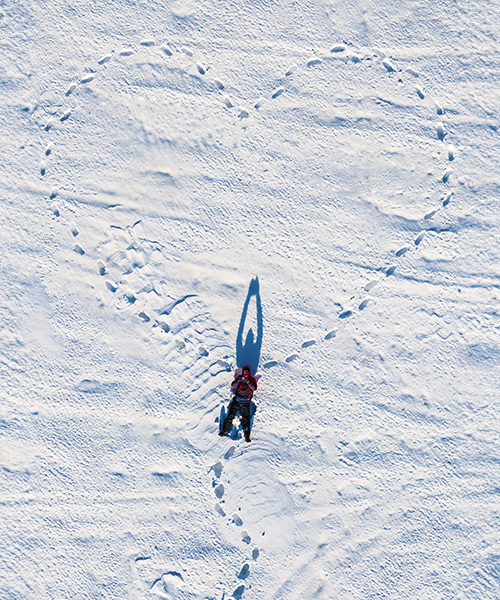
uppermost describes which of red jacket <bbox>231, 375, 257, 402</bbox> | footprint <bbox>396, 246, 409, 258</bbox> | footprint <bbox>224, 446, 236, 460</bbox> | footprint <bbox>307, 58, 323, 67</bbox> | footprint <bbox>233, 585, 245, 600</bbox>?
footprint <bbox>307, 58, 323, 67</bbox>

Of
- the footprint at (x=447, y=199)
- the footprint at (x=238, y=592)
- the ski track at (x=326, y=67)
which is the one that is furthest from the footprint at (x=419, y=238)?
the footprint at (x=238, y=592)

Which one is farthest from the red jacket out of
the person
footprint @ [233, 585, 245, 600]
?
footprint @ [233, 585, 245, 600]

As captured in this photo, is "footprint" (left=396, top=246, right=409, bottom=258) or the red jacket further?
"footprint" (left=396, top=246, right=409, bottom=258)

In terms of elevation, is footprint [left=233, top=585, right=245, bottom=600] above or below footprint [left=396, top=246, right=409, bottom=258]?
below

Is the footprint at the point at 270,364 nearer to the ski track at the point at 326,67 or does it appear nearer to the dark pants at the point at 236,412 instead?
the ski track at the point at 326,67

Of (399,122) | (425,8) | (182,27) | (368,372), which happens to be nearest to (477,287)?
(368,372)

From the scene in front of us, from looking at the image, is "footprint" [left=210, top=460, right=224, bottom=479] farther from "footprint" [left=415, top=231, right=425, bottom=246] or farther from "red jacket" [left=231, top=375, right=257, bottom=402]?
"footprint" [left=415, top=231, right=425, bottom=246]

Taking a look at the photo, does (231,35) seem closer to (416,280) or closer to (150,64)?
(150,64)
